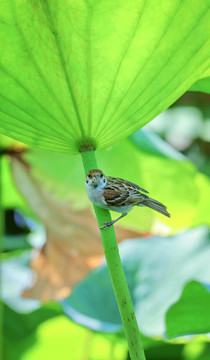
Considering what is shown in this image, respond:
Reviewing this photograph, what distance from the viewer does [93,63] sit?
0.39 m

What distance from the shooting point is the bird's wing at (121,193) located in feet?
1.55

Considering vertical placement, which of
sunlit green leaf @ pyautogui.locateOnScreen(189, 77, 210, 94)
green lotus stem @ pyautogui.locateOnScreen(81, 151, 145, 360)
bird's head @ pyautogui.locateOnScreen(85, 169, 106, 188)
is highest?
sunlit green leaf @ pyautogui.locateOnScreen(189, 77, 210, 94)

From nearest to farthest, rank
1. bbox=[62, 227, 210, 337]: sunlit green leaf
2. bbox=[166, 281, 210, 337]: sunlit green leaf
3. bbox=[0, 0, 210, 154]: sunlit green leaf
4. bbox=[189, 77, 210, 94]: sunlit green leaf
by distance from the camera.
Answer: bbox=[0, 0, 210, 154]: sunlit green leaf
bbox=[189, 77, 210, 94]: sunlit green leaf
bbox=[166, 281, 210, 337]: sunlit green leaf
bbox=[62, 227, 210, 337]: sunlit green leaf

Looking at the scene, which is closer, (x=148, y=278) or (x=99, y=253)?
(x=148, y=278)

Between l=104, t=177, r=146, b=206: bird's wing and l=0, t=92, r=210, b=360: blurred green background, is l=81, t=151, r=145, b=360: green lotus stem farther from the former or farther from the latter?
l=0, t=92, r=210, b=360: blurred green background

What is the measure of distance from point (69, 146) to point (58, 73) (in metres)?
0.07

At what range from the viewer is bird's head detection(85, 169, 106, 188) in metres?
0.43

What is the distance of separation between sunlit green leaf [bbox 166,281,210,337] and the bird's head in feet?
0.78

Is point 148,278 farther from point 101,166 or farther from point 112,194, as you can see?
point 112,194

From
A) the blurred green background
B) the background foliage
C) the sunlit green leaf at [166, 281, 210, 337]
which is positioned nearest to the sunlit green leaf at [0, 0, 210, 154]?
the background foliage

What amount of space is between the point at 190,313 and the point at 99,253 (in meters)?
0.47

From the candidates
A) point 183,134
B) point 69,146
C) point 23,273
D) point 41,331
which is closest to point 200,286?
point 69,146

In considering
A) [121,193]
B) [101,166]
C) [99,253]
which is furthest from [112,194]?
[99,253]

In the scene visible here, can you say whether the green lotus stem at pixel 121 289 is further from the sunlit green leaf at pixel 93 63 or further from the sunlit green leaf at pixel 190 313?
the sunlit green leaf at pixel 190 313
